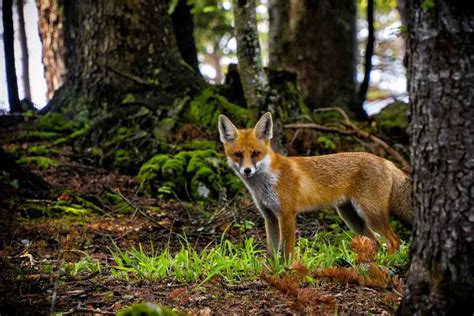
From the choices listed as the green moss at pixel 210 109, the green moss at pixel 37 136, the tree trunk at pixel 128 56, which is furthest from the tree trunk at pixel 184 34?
the green moss at pixel 37 136

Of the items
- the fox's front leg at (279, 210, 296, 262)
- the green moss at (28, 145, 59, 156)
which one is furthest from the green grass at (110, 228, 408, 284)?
the green moss at (28, 145, 59, 156)

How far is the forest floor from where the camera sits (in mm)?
4461

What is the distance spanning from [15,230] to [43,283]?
236cm

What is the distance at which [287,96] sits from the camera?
11359mm

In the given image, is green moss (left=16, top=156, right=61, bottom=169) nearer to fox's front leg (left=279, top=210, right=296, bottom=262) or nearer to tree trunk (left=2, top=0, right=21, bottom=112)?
tree trunk (left=2, top=0, right=21, bottom=112)

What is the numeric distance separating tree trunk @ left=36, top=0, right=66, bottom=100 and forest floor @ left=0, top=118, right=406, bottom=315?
9.65 ft

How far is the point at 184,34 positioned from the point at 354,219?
9304mm

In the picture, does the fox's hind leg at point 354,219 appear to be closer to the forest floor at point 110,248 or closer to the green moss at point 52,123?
the forest floor at point 110,248

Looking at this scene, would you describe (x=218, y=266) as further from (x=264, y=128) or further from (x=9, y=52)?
(x=9, y=52)

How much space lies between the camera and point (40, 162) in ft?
34.0

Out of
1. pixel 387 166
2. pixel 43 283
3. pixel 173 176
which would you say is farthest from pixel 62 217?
pixel 387 166

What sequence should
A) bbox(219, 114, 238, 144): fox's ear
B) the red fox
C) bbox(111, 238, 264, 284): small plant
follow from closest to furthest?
A: bbox(111, 238, 264, 284): small plant → the red fox → bbox(219, 114, 238, 144): fox's ear

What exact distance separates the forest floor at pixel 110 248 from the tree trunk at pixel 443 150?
51 cm

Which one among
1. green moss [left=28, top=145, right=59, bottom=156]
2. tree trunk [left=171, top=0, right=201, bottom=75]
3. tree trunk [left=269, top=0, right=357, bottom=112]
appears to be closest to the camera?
green moss [left=28, top=145, right=59, bottom=156]
